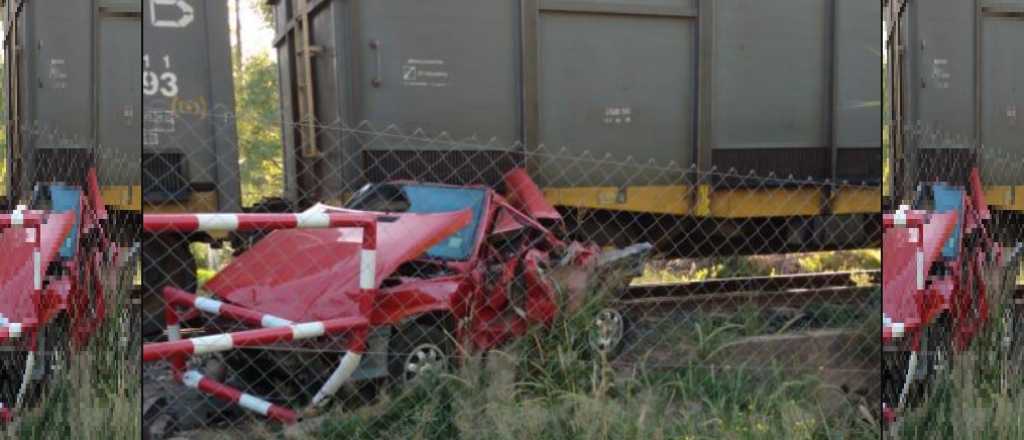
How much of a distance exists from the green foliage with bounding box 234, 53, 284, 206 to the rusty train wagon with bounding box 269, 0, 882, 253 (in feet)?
1.94

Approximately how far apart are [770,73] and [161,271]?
4.95 meters

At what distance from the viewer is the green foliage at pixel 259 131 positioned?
869 cm

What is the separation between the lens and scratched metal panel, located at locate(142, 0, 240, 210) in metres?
6.59

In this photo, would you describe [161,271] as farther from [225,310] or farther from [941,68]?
[941,68]

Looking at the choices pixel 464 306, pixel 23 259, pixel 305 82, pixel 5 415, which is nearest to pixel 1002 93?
pixel 464 306

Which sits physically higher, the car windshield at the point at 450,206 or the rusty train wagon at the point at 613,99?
the rusty train wagon at the point at 613,99

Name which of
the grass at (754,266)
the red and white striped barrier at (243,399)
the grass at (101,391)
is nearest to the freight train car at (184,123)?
the red and white striped barrier at (243,399)

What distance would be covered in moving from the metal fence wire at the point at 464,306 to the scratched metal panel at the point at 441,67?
0.14 m

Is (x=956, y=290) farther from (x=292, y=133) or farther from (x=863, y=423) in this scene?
(x=292, y=133)

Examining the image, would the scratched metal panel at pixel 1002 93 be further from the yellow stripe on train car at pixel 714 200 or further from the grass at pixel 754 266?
the grass at pixel 754 266

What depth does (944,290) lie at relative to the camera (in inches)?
151

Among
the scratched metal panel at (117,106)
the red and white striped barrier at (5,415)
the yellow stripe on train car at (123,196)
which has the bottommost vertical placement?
the red and white striped barrier at (5,415)

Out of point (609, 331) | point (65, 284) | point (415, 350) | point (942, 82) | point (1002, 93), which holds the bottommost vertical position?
point (609, 331)

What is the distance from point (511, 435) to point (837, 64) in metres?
5.23
